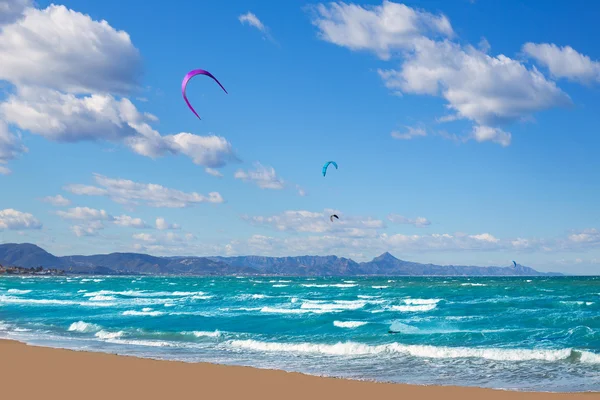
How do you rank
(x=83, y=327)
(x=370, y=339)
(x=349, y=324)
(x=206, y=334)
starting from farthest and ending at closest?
1. (x=349, y=324)
2. (x=83, y=327)
3. (x=206, y=334)
4. (x=370, y=339)

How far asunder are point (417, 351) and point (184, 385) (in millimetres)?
8629

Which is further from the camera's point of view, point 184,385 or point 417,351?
point 417,351

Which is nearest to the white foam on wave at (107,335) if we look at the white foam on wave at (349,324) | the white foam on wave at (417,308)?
the white foam on wave at (349,324)

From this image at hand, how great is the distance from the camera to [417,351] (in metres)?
17.4

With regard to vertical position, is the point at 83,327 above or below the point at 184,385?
below

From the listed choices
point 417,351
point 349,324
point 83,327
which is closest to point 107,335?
point 83,327

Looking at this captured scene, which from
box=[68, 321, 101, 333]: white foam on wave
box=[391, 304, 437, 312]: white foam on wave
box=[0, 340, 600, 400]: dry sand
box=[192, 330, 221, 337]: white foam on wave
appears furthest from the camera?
box=[391, 304, 437, 312]: white foam on wave

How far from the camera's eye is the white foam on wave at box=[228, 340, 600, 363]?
53.2ft

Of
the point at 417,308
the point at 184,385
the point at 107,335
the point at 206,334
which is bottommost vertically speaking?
the point at 107,335

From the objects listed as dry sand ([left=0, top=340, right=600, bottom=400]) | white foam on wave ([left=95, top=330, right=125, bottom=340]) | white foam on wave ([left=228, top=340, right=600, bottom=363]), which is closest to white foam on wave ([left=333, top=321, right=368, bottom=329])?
white foam on wave ([left=228, top=340, right=600, bottom=363])

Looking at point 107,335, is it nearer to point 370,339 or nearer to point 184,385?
point 370,339

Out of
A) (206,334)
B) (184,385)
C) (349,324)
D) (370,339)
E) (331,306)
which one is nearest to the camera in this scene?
(184,385)

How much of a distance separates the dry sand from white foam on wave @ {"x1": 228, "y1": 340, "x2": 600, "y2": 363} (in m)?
4.90

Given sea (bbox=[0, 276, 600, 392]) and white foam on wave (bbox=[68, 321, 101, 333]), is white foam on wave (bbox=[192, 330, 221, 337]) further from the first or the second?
white foam on wave (bbox=[68, 321, 101, 333])
